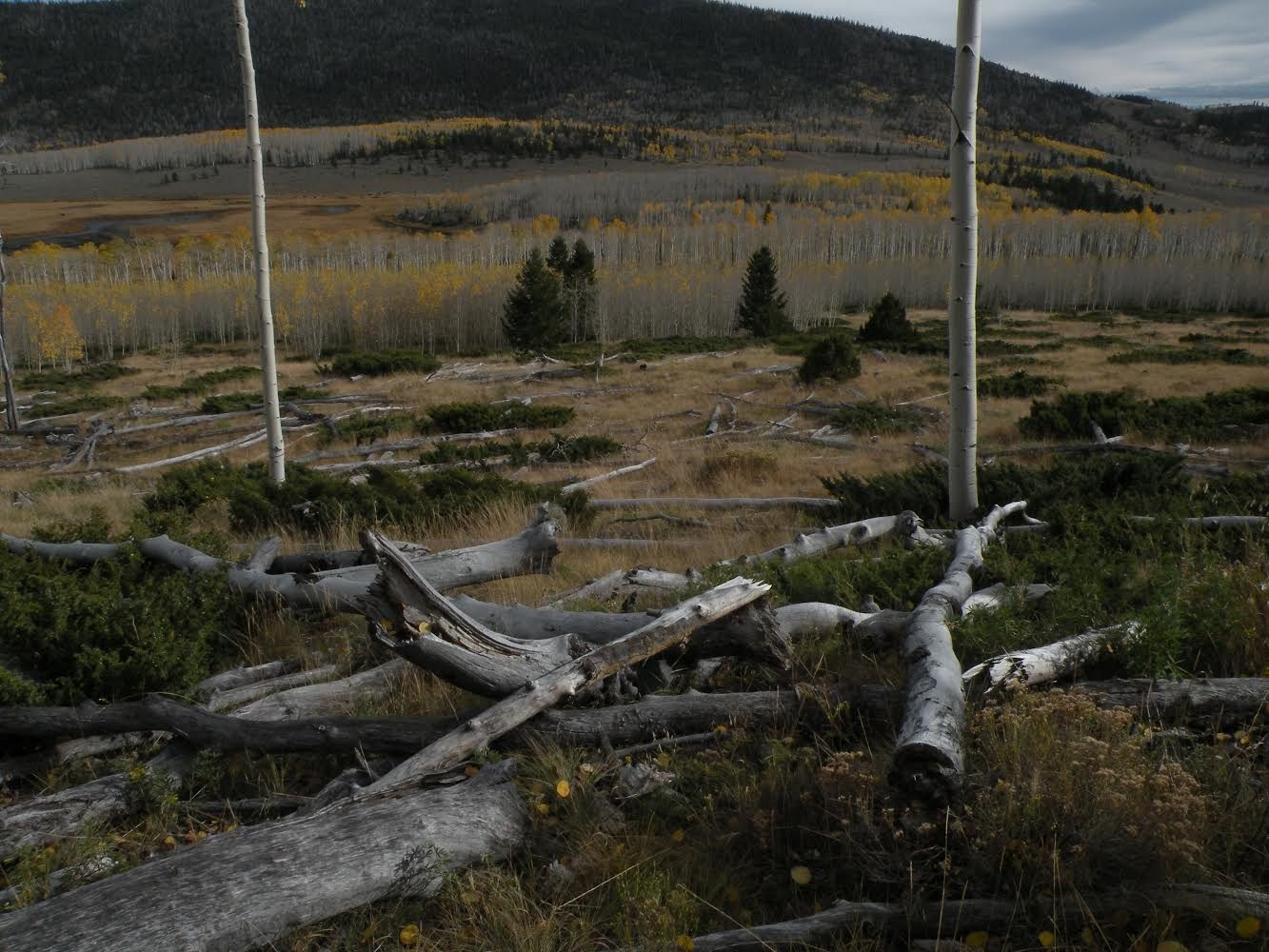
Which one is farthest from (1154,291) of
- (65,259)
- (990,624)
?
(65,259)

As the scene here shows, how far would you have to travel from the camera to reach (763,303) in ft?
163

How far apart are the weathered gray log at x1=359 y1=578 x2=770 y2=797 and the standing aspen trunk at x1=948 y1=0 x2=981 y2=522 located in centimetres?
372

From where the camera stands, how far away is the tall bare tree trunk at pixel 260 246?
1049 centimetres

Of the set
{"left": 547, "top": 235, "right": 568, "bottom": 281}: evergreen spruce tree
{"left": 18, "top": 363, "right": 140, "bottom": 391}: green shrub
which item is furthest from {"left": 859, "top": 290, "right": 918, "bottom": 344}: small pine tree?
{"left": 18, "top": 363, "right": 140, "bottom": 391}: green shrub

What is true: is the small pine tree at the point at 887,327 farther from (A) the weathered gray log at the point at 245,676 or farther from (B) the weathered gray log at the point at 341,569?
(A) the weathered gray log at the point at 245,676

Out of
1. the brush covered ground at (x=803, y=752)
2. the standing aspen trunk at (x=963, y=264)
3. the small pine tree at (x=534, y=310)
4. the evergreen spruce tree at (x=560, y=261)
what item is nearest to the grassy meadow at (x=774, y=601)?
the brush covered ground at (x=803, y=752)

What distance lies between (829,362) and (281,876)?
25.1 metres

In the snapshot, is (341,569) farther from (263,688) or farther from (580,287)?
(580,287)

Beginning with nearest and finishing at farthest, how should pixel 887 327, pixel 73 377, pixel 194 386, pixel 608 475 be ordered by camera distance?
1. pixel 608 475
2. pixel 194 386
3. pixel 887 327
4. pixel 73 377

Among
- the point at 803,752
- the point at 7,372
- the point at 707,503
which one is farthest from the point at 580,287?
the point at 803,752

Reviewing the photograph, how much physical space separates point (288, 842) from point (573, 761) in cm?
110

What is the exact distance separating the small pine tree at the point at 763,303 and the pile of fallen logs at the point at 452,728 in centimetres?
4502

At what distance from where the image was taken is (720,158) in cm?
15225

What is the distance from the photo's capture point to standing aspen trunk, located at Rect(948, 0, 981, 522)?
6.64 m
